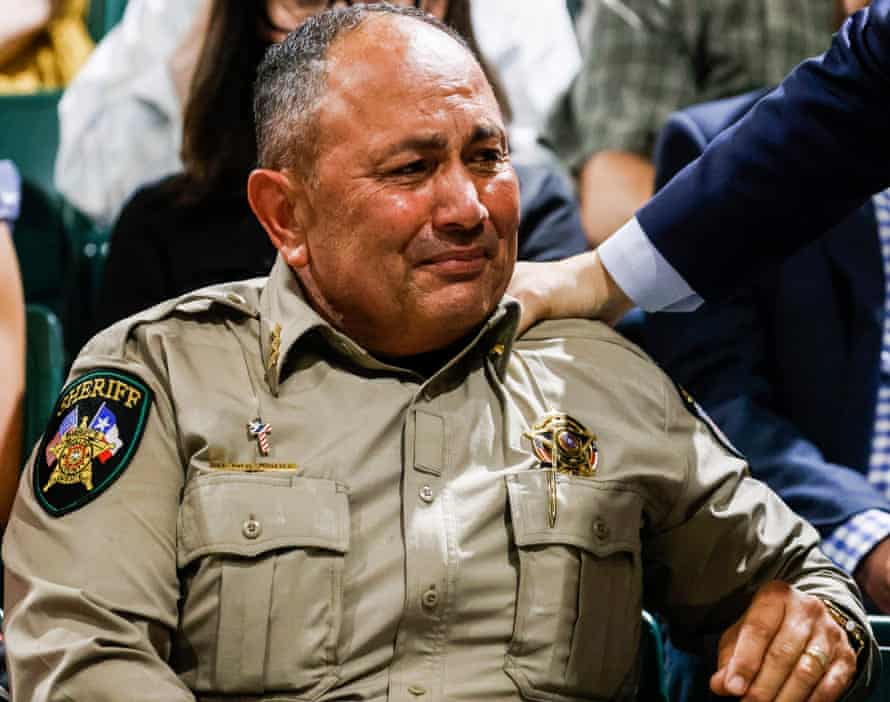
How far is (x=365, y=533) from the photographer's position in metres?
1.52

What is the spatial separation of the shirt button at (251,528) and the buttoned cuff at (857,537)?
89 centimetres

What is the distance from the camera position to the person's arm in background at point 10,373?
6.12ft

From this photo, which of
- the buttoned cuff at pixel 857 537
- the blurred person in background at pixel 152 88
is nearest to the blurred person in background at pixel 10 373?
the blurred person in background at pixel 152 88

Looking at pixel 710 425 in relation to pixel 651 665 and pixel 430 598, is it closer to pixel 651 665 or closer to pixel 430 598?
pixel 651 665

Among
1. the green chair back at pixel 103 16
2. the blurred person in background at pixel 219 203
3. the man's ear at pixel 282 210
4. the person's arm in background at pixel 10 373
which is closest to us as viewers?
the man's ear at pixel 282 210

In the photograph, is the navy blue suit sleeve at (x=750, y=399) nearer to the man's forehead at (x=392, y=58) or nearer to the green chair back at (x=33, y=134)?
the man's forehead at (x=392, y=58)

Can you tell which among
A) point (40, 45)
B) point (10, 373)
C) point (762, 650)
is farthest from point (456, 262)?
point (40, 45)

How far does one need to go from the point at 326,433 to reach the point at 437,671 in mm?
287

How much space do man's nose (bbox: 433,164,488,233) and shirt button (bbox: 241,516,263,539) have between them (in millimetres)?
385

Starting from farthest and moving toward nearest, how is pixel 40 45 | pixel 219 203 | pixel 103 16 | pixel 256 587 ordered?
pixel 103 16
pixel 40 45
pixel 219 203
pixel 256 587

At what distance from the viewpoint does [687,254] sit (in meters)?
1.87

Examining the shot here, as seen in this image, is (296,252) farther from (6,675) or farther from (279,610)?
(6,675)

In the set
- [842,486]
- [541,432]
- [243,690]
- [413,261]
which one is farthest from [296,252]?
[842,486]

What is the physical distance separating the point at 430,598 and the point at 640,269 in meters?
0.61
